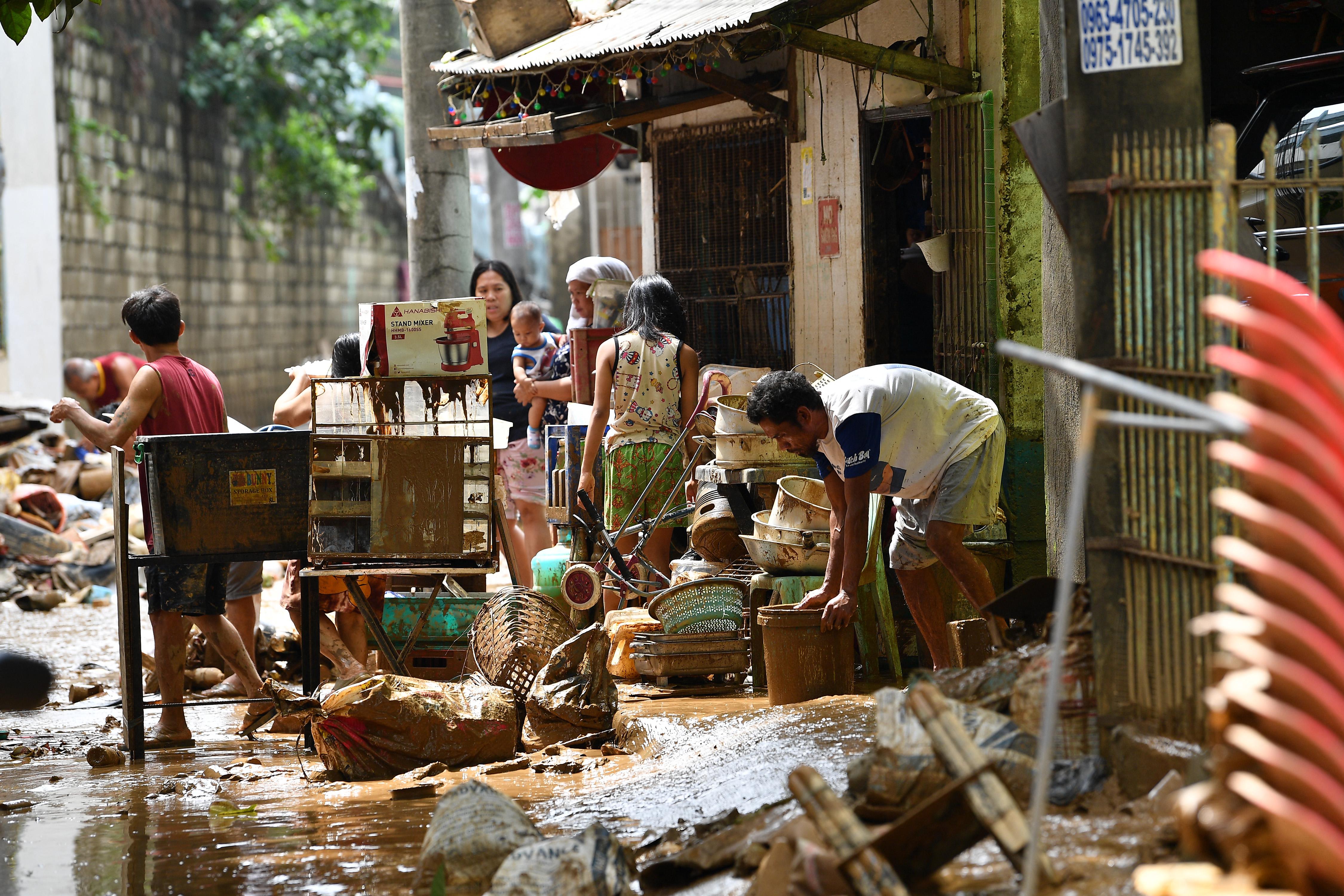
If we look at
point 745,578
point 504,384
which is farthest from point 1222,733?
point 504,384

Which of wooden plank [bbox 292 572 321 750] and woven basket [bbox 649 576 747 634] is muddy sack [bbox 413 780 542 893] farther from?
woven basket [bbox 649 576 747 634]

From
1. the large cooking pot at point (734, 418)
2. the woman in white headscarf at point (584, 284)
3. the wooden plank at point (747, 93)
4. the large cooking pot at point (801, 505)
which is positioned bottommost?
the large cooking pot at point (801, 505)

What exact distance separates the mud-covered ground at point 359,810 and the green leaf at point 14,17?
3.07 meters

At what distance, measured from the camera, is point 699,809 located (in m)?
4.75

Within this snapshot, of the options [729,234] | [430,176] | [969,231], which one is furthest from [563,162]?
[969,231]

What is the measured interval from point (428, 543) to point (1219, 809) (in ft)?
15.7

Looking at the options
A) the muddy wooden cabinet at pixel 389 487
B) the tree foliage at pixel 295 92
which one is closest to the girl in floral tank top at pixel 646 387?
the muddy wooden cabinet at pixel 389 487

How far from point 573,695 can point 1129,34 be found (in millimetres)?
3794

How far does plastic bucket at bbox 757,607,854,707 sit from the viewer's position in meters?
6.29

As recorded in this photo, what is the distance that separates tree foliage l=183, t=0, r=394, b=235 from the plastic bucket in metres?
17.0

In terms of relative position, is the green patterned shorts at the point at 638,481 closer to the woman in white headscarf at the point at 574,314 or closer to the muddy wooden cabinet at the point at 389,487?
the woman in white headscarf at the point at 574,314

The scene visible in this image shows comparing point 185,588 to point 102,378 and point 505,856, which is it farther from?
point 102,378

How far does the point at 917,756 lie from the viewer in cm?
366

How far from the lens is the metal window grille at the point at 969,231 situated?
303 inches
